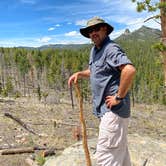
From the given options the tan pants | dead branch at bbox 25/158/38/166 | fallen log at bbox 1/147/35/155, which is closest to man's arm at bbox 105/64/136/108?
the tan pants

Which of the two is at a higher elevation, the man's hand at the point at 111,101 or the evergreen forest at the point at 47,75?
the man's hand at the point at 111,101

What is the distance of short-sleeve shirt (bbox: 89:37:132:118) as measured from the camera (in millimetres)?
4062

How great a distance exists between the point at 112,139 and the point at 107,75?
90cm

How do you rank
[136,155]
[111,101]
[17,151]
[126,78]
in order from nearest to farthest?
[126,78] < [111,101] < [136,155] < [17,151]

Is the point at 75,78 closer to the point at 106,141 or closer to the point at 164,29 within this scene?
the point at 106,141

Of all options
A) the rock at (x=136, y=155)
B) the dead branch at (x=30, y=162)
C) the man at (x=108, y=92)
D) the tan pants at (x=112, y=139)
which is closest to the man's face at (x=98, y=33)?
the man at (x=108, y=92)

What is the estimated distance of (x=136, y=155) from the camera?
22.8 feet

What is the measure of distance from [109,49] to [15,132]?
11714mm

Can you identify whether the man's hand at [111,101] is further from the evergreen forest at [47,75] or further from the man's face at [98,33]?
the evergreen forest at [47,75]

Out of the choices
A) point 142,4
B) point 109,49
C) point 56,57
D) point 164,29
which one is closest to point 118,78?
point 109,49

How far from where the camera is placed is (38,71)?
333 feet

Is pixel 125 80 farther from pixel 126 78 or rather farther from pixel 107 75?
pixel 107 75

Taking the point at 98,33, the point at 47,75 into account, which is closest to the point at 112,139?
the point at 98,33

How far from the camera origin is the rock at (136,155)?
6672 millimetres
